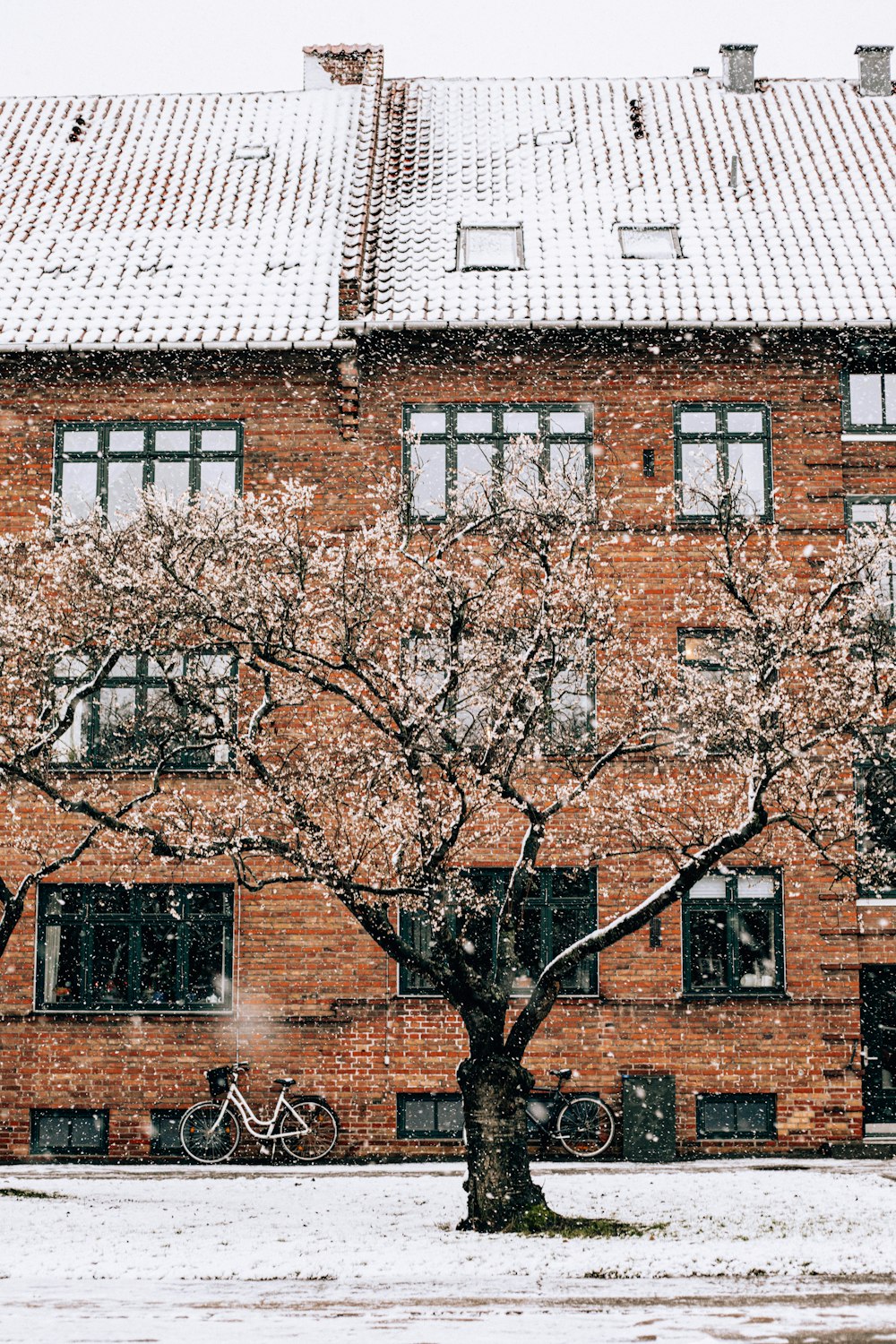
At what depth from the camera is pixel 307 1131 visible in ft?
53.5

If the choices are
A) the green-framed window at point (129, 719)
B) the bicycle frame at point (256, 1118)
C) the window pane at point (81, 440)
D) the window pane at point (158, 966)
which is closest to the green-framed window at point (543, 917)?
the bicycle frame at point (256, 1118)

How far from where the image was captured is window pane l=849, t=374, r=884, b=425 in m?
18.0

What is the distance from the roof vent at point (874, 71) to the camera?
21625 mm

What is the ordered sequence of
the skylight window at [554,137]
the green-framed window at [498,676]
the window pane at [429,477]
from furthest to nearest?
the skylight window at [554,137], the window pane at [429,477], the green-framed window at [498,676]

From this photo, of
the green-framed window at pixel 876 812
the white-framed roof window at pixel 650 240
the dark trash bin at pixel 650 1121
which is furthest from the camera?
the white-framed roof window at pixel 650 240

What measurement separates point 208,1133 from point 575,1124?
4.24 meters

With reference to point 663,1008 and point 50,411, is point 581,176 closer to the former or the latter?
point 50,411

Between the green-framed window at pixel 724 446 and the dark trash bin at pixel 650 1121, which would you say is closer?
the dark trash bin at pixel 650 1121

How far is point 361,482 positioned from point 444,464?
107cm

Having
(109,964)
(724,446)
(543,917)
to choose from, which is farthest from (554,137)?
(109,964)

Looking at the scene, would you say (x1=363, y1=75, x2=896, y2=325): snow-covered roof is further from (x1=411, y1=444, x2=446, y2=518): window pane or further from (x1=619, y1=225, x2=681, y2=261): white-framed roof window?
(x1=411, y1=444, x2=446, y2=518): window pane

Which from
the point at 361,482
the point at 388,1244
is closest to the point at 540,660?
the point at 388,1244

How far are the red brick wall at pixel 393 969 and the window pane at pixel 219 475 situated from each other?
29 centimetres

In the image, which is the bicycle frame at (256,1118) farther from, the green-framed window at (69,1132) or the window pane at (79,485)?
the window pane at (79,485)
